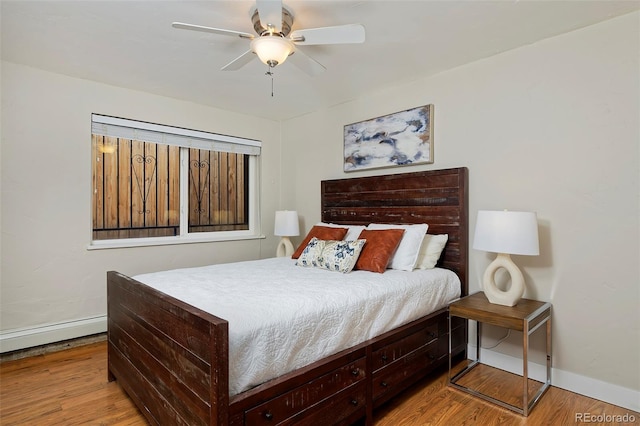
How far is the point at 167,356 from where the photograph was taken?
158cm

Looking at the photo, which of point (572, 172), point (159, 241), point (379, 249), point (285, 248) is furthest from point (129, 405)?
point (572, 172)

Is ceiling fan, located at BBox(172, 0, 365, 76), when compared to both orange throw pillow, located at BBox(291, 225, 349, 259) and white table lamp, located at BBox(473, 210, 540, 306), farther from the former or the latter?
orange throw pillow, located at BBox(291, 225, 349, 259)

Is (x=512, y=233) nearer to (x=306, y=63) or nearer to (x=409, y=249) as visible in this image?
(x=409, y=249)

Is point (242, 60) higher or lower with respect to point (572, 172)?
higher

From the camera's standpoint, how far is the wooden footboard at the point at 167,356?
1.26 m

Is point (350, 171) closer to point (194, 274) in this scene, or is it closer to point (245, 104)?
point (245, 104)

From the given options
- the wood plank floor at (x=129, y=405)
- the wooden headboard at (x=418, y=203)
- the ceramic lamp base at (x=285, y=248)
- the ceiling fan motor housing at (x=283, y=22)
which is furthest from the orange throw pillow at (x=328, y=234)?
the ceiling fan motor housing at (x=283, y=22)

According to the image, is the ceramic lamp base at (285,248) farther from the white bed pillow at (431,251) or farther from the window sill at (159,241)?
the white bed pillow at (431,251)

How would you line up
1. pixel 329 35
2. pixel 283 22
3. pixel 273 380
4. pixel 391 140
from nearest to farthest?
pixel 273 380
pixel 329 35
pixel 283 22
pixel 391 140

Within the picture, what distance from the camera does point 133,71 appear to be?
2.85m

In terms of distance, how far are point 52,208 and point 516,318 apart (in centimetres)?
367

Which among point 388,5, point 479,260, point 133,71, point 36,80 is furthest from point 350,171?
point 36,80

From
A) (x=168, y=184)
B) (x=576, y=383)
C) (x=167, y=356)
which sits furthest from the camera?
(x=168, y=184)

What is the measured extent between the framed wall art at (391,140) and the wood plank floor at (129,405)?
1860 millimetres
